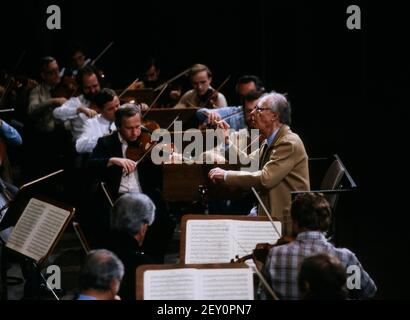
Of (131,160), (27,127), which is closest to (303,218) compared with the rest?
(131,160)

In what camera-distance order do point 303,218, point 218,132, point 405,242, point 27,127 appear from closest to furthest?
1. point 303,218
2. point 218,132
3. point 405,242
4. point 27,127


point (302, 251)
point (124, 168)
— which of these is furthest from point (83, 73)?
point (302, 251)

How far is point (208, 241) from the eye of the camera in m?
3.63

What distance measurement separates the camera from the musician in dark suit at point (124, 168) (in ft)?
15.6

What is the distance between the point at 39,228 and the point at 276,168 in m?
1.33

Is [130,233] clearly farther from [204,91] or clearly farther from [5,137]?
[204,91]

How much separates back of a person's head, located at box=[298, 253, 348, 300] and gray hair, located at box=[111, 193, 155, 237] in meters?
1.05

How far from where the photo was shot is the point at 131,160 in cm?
477

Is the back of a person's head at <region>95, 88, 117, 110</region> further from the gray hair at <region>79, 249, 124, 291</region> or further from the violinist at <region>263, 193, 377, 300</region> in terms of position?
the gray hair at <region>79, 249, 124, 291</region>

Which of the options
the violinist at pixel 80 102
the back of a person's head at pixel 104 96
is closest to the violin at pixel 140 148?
the back of a person's head at pixel 104 96

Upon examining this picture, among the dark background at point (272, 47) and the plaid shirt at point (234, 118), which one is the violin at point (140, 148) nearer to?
the plaid shirt at point (234, 118)

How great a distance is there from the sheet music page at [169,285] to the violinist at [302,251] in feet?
1.28

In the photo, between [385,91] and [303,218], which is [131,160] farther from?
[385,91]
